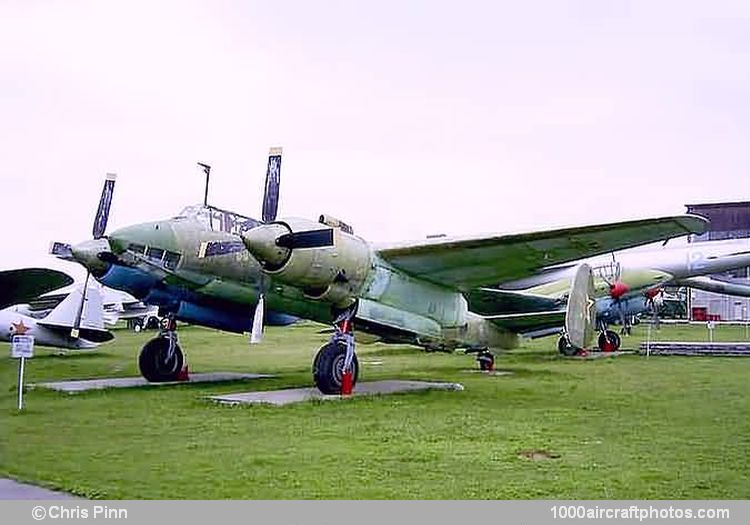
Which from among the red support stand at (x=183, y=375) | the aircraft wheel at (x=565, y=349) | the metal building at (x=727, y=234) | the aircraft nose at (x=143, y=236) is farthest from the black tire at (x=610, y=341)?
the metal building at (x=727, y=234)

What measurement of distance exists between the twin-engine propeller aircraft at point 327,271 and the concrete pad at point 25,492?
20.3 feet

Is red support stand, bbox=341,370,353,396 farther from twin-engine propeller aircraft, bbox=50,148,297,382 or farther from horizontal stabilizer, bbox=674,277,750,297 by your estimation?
horizontal stabilizer, bbox=674,277,750,297

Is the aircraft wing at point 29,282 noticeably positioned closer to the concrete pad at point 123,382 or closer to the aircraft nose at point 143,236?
the concrete pad at point 123,382

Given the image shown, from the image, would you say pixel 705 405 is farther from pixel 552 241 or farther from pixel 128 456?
pixel 128 456

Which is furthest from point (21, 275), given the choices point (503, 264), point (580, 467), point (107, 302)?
point (107, 302)

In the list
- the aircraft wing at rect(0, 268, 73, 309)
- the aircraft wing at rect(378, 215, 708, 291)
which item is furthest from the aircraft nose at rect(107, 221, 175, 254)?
the aircraft wing at rect(378, 215, 708, 291)

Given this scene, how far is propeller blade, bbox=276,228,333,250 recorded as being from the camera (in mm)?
12797

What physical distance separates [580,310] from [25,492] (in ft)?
31.8

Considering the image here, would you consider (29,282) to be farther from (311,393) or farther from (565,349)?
(565,349)

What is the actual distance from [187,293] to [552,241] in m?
7.49

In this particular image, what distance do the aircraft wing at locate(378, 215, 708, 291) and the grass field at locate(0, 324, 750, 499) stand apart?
7.05ft

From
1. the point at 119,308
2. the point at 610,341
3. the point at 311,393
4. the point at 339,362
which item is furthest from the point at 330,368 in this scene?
the point at 119,308

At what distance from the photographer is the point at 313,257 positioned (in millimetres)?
13047

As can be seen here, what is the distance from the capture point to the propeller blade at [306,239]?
12797 mm
